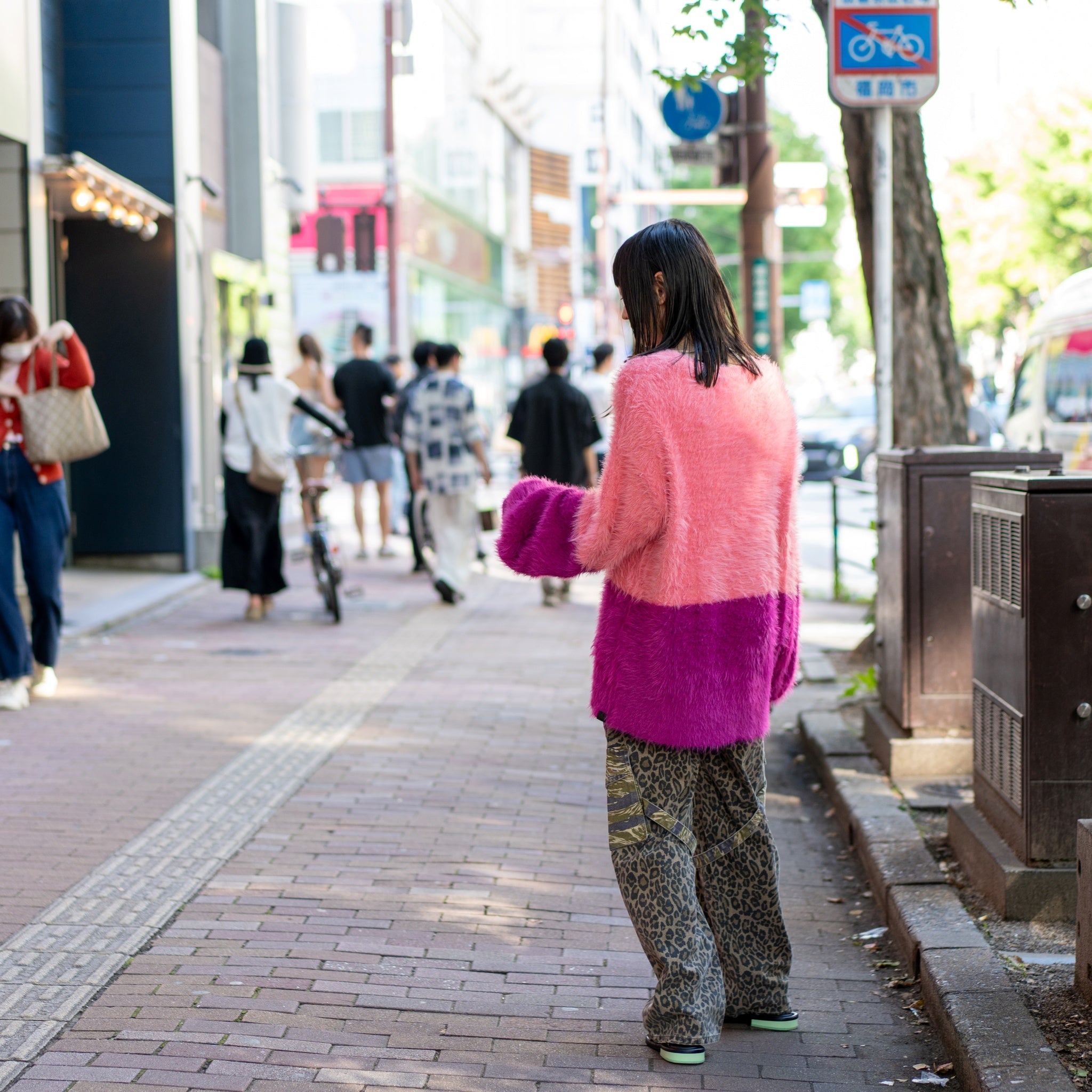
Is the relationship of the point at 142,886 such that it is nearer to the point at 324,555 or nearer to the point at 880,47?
the point at 880,47

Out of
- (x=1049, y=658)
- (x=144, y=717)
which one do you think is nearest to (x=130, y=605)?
(x=144, y=717)

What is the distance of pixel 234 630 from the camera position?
1048 cm

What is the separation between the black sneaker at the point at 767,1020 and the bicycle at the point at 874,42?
160 inches

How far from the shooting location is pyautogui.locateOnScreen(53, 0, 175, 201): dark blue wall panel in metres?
12.6

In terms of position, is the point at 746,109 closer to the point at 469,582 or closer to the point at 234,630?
the point at 469,582

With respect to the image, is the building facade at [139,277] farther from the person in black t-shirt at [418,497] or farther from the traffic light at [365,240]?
the traffic light at [365,240]

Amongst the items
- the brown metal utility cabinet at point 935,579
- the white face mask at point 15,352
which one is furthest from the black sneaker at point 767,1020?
the white face mask at point 15,352

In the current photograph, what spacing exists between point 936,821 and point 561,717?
2.71 metres

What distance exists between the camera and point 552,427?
464 inches

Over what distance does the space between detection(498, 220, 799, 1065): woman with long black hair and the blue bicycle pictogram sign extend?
3289 millimetres

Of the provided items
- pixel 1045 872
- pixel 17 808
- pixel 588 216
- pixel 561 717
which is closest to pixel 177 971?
pixel 17 808

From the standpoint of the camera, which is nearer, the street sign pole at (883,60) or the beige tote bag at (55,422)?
the street sign pole at (883,60)

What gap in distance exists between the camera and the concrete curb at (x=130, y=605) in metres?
10.1

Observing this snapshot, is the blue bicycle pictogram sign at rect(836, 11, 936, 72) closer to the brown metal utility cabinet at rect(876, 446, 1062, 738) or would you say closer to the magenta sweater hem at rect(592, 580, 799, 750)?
the brown metal utility cabinet at rect(876, 446, 1062, 738)
